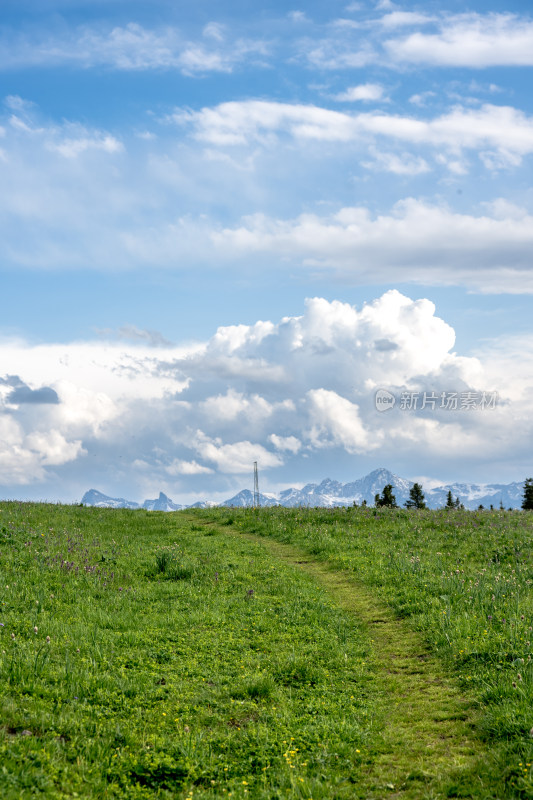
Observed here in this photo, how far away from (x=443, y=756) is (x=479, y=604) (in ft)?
18.7

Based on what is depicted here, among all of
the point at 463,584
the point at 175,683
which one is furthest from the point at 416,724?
the point at 463,584

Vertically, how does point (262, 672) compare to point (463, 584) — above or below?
below

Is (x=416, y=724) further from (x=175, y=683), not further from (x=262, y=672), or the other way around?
(x=175, y=683)

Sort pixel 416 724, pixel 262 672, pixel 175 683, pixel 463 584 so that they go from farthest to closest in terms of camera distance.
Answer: pixel 463 584, pixel 262 672, pixel 175 683, pixel 416 724

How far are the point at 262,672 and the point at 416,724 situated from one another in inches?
108

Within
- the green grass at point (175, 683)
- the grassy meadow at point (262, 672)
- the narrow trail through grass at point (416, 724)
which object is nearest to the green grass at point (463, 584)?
the grassy meadow at point (262, 672)

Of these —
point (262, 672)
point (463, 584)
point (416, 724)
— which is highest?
point (463, 584)

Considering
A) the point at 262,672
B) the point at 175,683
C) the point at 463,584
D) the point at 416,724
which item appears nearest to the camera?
the point at 416,724

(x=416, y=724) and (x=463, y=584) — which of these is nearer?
(x=416, y=724)

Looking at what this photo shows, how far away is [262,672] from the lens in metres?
10.3

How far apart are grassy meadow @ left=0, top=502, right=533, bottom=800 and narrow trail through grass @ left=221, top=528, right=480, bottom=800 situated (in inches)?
1.3

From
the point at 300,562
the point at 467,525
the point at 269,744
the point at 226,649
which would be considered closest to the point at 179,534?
the point at 300,562

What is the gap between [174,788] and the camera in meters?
7.09

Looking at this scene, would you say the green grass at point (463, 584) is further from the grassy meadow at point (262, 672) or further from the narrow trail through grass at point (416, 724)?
the narrow trail through grass at point (416, 724)
